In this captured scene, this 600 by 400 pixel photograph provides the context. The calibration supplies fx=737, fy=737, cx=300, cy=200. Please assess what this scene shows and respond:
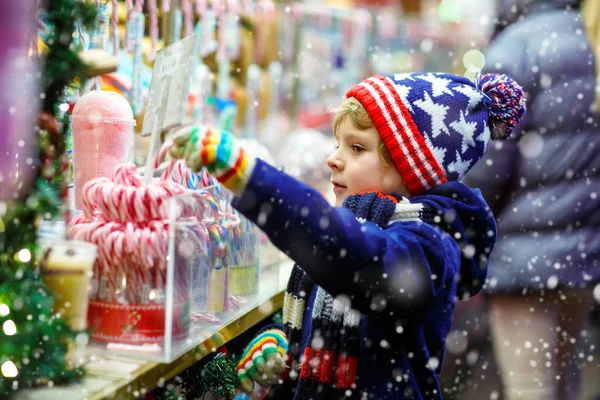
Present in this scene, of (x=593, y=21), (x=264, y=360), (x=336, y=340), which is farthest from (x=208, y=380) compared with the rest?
(x=593, y=21)

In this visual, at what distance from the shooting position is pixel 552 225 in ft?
8.76

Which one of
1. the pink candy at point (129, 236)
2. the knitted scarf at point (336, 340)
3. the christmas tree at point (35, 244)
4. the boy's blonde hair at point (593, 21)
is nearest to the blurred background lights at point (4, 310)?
the christmas tree at point (35, 244)

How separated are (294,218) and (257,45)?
3045 millimetres

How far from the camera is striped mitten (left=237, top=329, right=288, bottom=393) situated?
175 centimetres

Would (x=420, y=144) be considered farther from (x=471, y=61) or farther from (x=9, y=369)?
(x=471, y=61)

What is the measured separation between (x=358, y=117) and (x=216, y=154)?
1.72ft

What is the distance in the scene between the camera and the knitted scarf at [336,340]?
1547mm

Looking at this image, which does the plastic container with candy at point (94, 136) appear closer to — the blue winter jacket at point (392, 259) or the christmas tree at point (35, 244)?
the christmas tree at point (35, 244)

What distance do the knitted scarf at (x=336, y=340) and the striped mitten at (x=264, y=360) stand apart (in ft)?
0.39

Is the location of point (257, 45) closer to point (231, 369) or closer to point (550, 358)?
point (550, 358)

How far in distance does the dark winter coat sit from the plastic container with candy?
1.58 metres

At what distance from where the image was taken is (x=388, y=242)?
1373mm

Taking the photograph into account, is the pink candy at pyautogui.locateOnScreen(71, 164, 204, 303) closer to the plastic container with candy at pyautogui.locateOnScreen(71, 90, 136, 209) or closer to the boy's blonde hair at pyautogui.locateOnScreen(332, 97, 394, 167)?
the plastic container with candy at pyautogui.locateOnScreen(71, 90, 136, 209)

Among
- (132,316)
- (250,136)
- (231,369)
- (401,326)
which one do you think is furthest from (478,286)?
(250,136)
